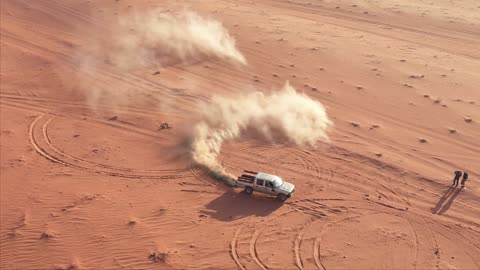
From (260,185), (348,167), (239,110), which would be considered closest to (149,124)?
(239,110)

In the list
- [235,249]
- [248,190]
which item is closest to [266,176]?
[248,190]

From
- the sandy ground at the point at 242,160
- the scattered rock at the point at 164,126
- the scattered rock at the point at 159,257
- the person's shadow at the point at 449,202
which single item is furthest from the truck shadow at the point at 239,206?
the person's shadow at the point at 449,202

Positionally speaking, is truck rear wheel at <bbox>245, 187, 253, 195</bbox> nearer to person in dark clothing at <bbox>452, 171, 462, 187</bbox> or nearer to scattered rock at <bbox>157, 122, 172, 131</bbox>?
scattered rock at <bbox>157, 122, 172, 131</bbox>

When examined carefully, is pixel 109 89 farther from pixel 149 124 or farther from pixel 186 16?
pixel 186 16

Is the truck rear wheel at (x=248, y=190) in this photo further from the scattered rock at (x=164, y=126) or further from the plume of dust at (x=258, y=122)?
the scattered rock at (x=164, y=126)

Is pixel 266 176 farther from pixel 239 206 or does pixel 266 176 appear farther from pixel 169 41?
pixel 169 41
